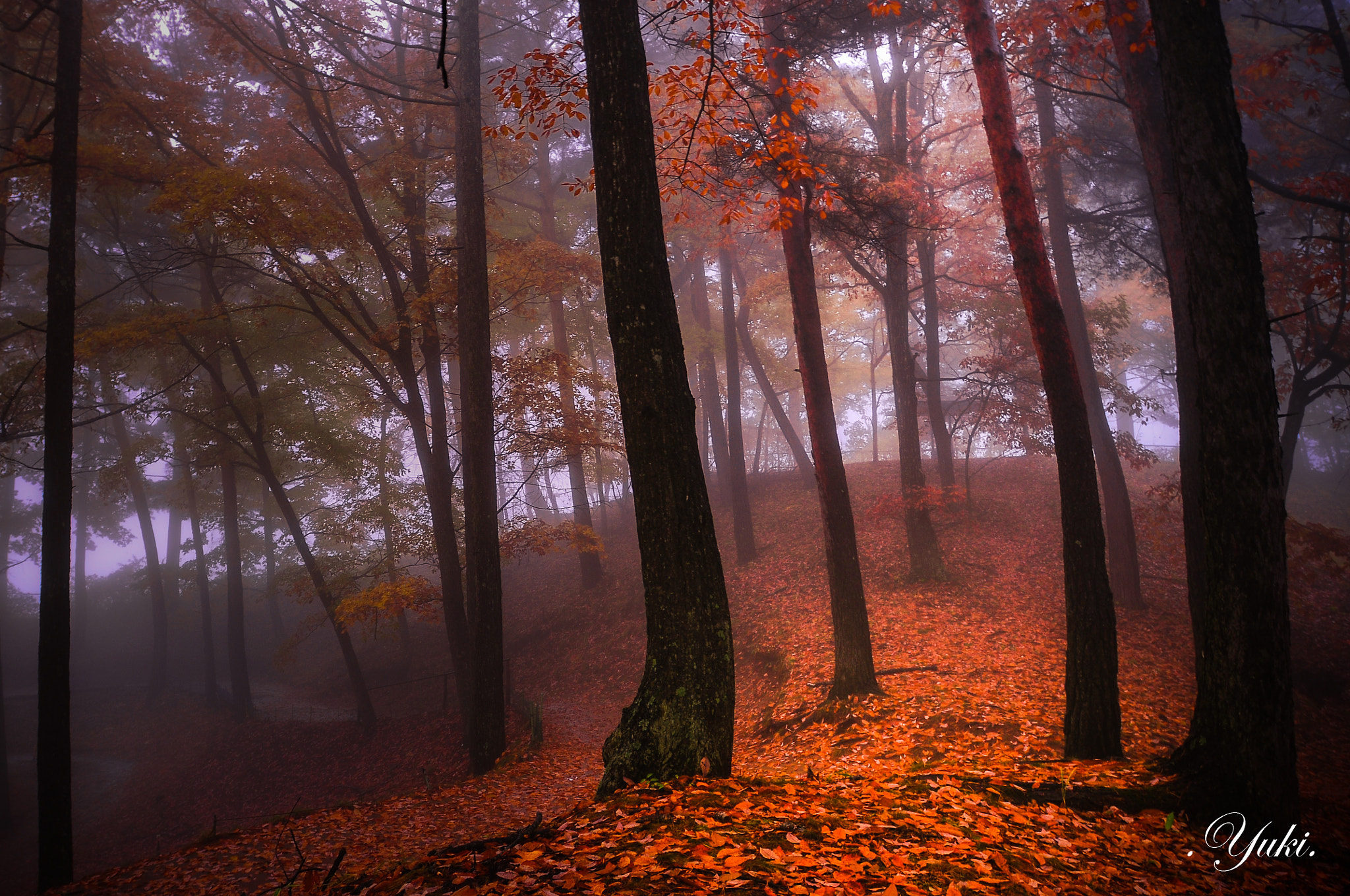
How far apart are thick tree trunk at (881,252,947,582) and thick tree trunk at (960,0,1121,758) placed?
18.7 ft

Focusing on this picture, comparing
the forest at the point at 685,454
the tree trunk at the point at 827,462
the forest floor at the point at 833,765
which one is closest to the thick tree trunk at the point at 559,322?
the forest at the point at 685,454

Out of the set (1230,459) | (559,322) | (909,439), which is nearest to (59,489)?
(1230,459)

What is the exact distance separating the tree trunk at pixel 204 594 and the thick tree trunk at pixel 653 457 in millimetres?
17669

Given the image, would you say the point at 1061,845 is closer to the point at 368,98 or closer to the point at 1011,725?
the point at 1011,725

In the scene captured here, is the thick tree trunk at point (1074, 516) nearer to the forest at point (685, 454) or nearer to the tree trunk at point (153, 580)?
the forest at point (685, 454)

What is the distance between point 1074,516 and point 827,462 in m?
2.94

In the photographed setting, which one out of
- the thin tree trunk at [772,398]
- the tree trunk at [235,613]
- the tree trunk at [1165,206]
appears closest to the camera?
the tree trunk at [1165,206]

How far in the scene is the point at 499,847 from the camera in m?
3.19

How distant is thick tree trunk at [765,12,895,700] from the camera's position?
787 cm

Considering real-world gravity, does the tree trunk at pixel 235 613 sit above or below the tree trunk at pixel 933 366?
below

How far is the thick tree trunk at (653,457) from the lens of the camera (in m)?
3.95

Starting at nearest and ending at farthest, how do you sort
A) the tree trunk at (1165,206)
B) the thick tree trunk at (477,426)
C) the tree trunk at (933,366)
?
the tree trunk at (1165,206), the thick tree trunk at (477,426), the tree trunk at (933,366)

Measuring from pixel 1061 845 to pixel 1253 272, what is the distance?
395 cm

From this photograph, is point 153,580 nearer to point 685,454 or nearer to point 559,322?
point 559,322
